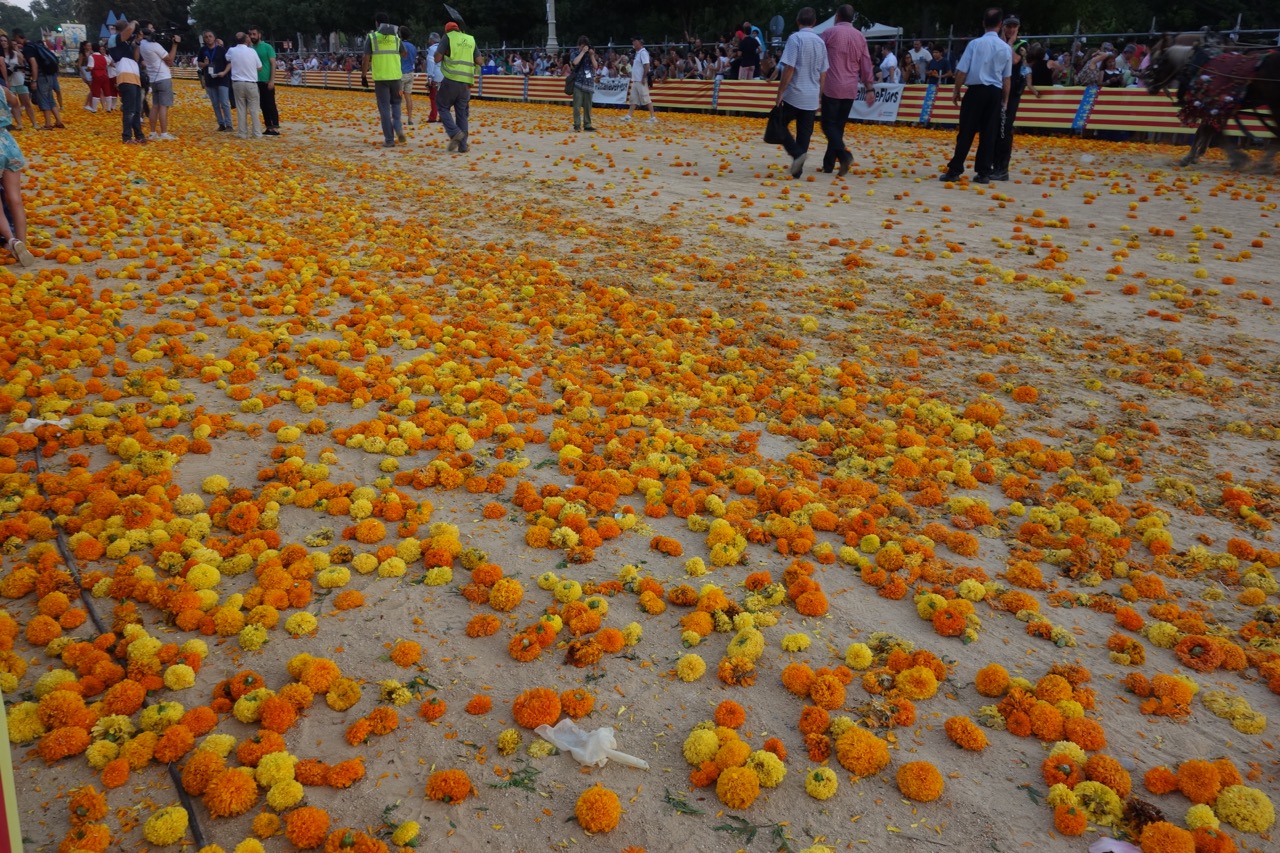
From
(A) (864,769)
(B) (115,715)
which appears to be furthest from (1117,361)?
(B) (115,715)

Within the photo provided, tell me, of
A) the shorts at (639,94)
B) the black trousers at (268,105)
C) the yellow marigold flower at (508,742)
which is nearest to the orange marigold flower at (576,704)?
the yellow marigold flower at (508,742)

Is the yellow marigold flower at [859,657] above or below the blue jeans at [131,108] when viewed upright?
below

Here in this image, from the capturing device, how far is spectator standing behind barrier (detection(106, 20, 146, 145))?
45.7 feet

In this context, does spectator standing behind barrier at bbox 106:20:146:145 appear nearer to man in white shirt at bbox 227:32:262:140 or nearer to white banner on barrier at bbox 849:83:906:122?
man in white shirt at bbox 227:32:262:140

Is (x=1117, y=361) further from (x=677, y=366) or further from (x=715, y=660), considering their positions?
(x=715, y=660)

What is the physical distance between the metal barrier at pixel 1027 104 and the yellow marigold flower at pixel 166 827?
13.2m

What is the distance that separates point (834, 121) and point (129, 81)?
39.1 feet

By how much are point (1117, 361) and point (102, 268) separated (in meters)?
8.52

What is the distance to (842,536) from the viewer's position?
12.3ft

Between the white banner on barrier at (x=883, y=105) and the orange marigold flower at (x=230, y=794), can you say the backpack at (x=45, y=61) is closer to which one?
the white banner on barrier at (x=883, y=105)

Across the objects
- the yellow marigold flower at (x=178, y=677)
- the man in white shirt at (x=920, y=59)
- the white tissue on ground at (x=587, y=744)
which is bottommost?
the white tissue on ground at (x=587, y=744)

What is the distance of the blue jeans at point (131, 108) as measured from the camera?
→ 14367 millimetres

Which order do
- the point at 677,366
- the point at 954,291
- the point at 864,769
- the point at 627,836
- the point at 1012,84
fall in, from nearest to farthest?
the point at 627,836 < the point at 864,769 < the point at 677,366 < the point at 954,291 < the point at 1012,84

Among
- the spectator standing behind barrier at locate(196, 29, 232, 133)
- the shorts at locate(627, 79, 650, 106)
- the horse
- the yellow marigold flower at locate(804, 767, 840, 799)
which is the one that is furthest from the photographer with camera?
the yellow marigold flower at locate(804, 767, 840, 799)
